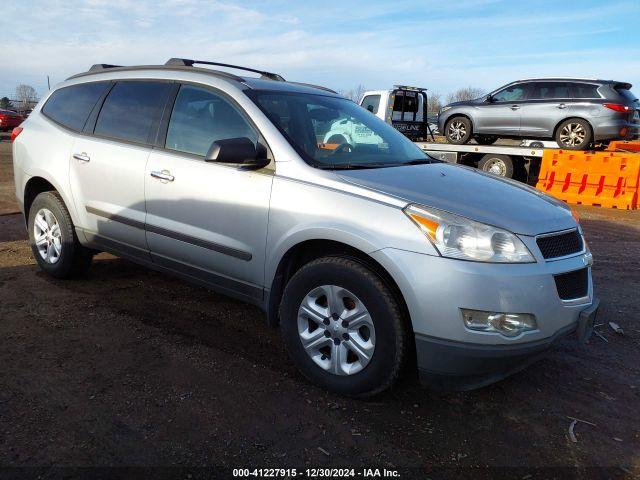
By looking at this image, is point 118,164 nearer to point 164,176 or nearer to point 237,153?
point 164,176

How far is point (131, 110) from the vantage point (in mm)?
4090

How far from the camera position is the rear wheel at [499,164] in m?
12.3

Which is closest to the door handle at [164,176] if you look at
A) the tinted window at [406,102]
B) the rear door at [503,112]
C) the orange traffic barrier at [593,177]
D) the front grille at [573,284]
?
the front grille at [573,284]

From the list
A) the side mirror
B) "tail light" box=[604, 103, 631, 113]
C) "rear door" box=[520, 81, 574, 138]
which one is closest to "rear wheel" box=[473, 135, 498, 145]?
"rear door" box=[520, 81, 574, 138]

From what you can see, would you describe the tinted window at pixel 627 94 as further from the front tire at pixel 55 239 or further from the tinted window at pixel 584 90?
the front tire at pixel 55 239

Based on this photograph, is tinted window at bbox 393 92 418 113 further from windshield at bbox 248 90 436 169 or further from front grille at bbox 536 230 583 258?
front grille at bbox 536 230 583 258

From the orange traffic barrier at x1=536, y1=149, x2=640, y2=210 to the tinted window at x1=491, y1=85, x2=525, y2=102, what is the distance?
60.2 inches

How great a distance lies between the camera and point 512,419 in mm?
2889

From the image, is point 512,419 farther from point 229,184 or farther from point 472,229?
point 229,184

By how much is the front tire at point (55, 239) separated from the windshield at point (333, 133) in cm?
214

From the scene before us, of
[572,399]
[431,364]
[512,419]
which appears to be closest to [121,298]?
[431,364]

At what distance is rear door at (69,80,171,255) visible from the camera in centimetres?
389

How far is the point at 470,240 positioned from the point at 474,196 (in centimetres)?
45

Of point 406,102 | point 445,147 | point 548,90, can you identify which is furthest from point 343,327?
point 406,102
